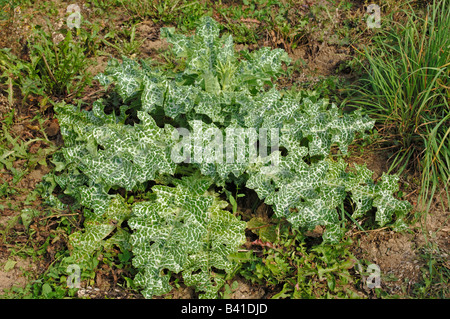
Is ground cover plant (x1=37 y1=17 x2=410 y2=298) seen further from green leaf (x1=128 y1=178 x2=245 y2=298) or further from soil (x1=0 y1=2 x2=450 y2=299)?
soil (x1=0 y1=2 x2=450 y2=299)

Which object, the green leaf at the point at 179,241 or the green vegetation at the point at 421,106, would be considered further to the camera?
the green vegetation at the point at 421,106

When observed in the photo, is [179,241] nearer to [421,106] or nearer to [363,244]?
[363,244]

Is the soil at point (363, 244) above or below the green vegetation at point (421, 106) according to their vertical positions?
below

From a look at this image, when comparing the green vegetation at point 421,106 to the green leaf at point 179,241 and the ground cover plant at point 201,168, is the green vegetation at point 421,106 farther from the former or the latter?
the green leaf at point 179,241

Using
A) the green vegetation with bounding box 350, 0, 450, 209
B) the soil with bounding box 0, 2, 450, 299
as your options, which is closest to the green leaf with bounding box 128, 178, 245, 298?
the soil with bounding box 0, 2, 450, 299

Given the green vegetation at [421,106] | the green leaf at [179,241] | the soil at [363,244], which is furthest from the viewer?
the green vegetation at [421,106]

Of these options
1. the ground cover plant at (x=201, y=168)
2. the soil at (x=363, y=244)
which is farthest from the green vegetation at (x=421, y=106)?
the ground cover plant at (x=201, y=168)

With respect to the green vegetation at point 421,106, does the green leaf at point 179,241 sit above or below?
below

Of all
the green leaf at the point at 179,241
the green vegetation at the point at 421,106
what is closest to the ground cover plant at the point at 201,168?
the green leaf at the point at 179,241

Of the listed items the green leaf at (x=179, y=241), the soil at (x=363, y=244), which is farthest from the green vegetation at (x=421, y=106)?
the green leaf at (x=179, y=241)

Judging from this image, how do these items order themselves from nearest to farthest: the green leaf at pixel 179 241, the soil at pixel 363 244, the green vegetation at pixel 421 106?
1. the green leaf at pixel 179 241
2. the soil at pixel 363 244
3. the green vegetation at pixel 421 106

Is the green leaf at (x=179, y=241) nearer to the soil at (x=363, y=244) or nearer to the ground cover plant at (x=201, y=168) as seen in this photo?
the ground cover plant at (x=201, y=168)

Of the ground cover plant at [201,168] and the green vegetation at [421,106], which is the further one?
the green vegetation at [421,106]
